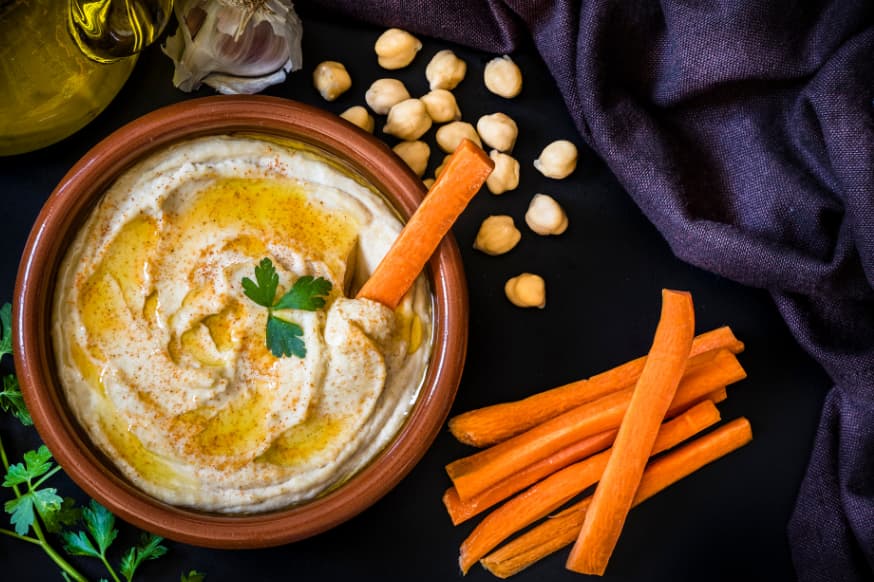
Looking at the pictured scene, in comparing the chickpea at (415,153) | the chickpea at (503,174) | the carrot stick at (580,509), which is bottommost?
the carrot stick at (580,509)

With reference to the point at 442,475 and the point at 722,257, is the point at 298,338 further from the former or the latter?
the point at 722,257

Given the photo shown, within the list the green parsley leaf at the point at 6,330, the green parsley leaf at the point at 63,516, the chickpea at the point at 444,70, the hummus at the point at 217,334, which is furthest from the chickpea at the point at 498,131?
the green parsley leaf at the point at 63,516

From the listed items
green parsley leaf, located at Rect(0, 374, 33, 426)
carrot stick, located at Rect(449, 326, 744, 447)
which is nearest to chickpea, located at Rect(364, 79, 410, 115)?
carrot stick, located at Rect(449, 326, 744, 447)

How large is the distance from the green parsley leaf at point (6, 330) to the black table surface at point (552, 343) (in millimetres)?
135

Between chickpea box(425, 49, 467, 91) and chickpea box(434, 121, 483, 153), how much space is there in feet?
0.36

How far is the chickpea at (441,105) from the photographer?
2699 millimetres

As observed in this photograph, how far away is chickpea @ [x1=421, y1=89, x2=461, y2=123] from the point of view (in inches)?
106

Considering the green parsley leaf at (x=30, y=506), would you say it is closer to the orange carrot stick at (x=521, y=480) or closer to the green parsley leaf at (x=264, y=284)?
the green parsley leaf at (x=264, y=284)

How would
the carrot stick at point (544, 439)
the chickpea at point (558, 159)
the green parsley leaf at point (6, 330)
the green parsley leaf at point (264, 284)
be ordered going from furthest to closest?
the chickpea at point (558, 159) < the carrot stick at point (544, 439) < the green parsley leaf at point (6, 330) < the green parsley leaf at point (264, 284)

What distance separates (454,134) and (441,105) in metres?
0.08

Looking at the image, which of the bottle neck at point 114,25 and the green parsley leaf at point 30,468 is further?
the green parsley leaf at point 30,468

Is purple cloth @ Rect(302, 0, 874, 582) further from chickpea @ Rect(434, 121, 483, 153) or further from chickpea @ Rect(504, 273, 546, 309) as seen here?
chickpea @ Rect(504, 273, 546, 309)

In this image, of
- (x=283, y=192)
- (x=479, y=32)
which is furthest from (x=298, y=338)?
(x=479, y=32)

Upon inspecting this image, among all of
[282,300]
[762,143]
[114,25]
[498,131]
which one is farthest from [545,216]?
[114,25]
